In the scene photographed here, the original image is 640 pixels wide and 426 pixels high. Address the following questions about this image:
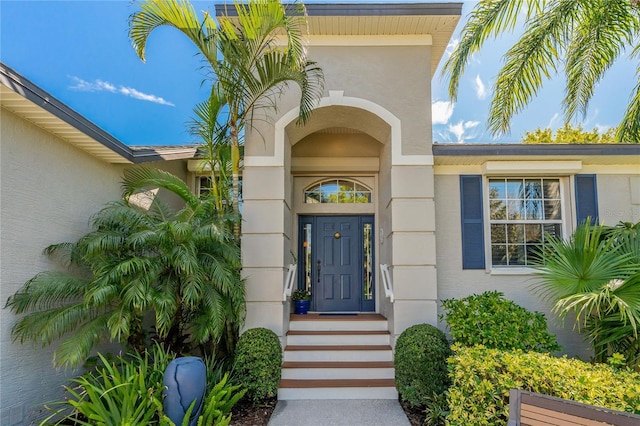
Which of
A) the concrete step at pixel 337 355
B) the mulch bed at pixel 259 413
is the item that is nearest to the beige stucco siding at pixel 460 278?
the concrete step at pixel 337 355

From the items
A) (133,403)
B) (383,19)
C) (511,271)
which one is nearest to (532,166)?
(511,271)

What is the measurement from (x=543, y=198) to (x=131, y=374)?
6.83 metres

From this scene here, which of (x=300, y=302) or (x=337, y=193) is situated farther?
(x=337, y=193)

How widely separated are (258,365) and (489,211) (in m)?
4.57

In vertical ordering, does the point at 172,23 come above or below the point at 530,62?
below

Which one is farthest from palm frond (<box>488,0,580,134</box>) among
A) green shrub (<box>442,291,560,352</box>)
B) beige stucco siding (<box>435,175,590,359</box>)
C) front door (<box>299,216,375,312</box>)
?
green shrub (<box>442,291,560,352</box>)

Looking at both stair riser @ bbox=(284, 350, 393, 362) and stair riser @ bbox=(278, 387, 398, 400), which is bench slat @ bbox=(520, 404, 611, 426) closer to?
stair riser @ bbox=(278, 387, 398, 400)

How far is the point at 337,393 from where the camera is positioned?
18.6 ft

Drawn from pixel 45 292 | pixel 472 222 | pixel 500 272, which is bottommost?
pixel 45 292

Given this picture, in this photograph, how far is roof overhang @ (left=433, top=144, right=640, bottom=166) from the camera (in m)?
6.41

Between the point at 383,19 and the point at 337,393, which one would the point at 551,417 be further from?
the point at 383,19

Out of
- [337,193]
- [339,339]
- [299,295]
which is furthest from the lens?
[337,193]

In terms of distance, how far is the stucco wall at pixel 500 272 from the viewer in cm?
652

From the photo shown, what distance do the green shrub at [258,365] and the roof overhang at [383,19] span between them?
15.6 ft
